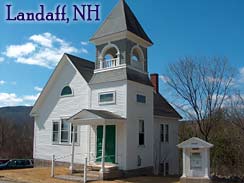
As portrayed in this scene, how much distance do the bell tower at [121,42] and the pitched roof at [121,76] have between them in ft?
0.73

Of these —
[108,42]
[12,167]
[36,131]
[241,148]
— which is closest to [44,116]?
[36,131]

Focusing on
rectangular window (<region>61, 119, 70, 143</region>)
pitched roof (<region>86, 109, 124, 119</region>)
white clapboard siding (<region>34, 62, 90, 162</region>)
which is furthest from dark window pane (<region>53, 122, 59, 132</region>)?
pitched roof (<region>86, 109, 124, 119</region>)

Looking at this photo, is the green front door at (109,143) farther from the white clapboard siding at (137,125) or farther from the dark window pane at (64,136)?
the dark window pane at (64,136)

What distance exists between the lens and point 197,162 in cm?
1482

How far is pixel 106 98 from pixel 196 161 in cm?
675

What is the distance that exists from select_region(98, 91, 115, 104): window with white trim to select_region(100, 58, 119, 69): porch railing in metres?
1.83

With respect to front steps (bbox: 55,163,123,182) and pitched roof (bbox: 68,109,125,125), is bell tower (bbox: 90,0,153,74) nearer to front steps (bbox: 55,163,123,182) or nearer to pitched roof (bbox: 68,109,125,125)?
pitched roof (bbox: 68,109,125,125)

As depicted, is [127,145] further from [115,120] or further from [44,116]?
[44,116]

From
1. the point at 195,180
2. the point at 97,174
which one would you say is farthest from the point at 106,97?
the point at 195,180

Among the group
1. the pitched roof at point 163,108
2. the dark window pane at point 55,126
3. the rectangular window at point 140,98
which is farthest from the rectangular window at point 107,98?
the dark window pane at point 55,126

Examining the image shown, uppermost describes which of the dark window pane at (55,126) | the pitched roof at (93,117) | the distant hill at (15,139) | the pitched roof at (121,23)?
the pitched roof at (121,23)

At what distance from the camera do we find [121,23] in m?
19.0

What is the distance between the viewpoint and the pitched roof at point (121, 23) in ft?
61.9

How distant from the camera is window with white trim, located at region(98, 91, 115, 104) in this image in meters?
18.3
